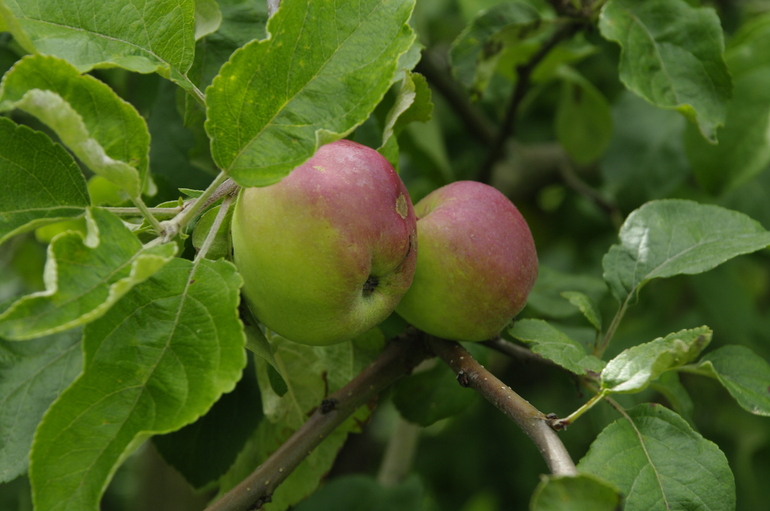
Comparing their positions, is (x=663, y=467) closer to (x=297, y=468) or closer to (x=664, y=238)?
(x=664, y=238)

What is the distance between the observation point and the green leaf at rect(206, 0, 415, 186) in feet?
2.27

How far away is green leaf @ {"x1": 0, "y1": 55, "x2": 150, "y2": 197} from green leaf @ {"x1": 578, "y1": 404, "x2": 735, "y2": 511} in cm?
58

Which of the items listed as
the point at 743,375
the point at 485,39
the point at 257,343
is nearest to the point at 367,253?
the point at 257,343

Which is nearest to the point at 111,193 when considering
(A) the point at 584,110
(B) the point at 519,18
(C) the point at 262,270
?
(C) the point at 262,270

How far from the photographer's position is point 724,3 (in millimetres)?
2113

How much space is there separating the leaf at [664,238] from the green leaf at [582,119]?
710 mm

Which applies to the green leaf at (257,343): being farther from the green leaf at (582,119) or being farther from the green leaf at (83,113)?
the green leaf at (582,119)

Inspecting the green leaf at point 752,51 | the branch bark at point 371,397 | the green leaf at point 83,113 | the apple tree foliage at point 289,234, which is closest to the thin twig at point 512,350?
the apple tree foliage at point 289,234

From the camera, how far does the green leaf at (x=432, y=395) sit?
1.09m

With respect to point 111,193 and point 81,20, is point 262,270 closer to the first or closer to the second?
point 81,20

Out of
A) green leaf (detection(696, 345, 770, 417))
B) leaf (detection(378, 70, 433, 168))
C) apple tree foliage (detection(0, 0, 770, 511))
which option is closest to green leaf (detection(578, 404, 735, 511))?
apple tree foliage (detection(0, 0, 770, 511))

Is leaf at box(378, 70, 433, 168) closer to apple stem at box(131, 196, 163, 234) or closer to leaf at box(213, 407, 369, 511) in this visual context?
apple stem at box(131, 196, 163, 234)

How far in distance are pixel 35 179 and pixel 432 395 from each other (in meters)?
0.66

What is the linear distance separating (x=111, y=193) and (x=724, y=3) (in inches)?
74.6
